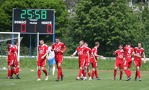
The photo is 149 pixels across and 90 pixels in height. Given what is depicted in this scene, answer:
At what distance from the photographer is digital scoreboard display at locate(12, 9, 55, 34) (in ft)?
147

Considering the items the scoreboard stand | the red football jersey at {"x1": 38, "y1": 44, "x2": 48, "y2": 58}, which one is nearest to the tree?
the scoreboard stand

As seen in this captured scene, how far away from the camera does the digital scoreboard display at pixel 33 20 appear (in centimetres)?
4481

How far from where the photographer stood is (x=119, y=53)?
2997 centimetres

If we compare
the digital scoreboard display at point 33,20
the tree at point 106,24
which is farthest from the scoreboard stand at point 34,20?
the tree at point 106,24

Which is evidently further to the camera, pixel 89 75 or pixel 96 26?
pixel 96 26

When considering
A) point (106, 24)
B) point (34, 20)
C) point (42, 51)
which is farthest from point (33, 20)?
point (42, 51)

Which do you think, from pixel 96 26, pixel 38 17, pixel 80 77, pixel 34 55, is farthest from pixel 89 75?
pixel 96 26

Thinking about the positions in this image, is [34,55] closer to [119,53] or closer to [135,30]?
[135,30]

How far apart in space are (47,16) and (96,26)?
15.6m

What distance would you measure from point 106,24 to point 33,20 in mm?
16275

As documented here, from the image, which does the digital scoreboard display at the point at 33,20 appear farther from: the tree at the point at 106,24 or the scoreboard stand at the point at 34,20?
the tree at the point at 106,24

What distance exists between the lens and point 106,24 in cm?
5956

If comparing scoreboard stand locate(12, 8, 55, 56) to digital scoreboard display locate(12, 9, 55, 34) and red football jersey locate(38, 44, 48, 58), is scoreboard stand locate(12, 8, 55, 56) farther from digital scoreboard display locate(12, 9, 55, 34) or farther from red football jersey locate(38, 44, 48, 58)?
red football jersey locate(38, 44, 48, 58)

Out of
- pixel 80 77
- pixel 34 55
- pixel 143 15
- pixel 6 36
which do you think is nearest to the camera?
pixel 80 77
